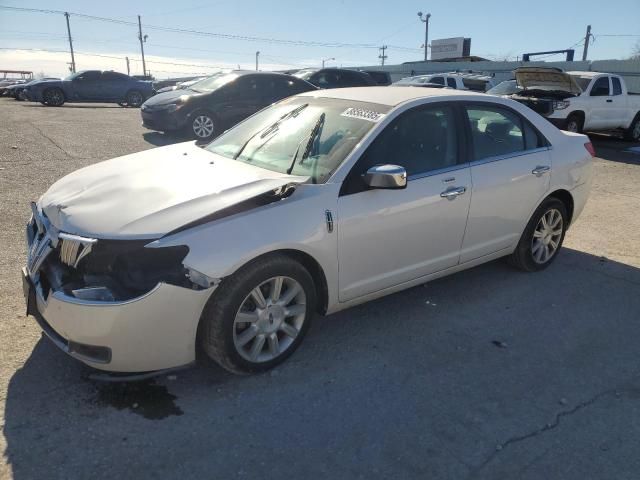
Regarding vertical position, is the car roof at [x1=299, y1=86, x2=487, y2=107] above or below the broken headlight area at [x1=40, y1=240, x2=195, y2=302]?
above

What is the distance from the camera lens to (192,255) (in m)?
2.72

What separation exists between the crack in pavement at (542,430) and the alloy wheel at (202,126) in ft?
31.7

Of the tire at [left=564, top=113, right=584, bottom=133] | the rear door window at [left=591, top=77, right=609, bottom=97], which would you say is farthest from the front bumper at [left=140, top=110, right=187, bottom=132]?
the rear door window at [left=591, top=77, right=609, bottom=97]

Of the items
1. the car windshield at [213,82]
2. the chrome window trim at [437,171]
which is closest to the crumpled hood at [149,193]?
the chrome window trim at [437,171]

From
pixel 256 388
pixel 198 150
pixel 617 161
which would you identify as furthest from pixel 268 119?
pixel 617 161

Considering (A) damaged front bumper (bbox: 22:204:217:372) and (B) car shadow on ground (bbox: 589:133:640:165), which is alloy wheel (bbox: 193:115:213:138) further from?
(B) car shadow on ground (bbox: 589:133:640:165)

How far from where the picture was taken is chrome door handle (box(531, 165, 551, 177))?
14.8 ft

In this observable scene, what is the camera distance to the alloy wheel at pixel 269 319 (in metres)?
3.05

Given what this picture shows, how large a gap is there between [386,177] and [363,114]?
0.71 metres

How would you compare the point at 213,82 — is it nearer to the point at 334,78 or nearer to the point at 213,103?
the point at 213,103

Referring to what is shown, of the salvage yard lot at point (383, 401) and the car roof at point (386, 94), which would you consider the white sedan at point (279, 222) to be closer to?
the car roof at point (386, 94)

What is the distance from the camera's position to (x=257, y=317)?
10.1 feet

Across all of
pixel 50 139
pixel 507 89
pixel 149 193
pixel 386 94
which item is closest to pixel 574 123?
pixel 507 89

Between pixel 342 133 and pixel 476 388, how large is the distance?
6.07 ft
